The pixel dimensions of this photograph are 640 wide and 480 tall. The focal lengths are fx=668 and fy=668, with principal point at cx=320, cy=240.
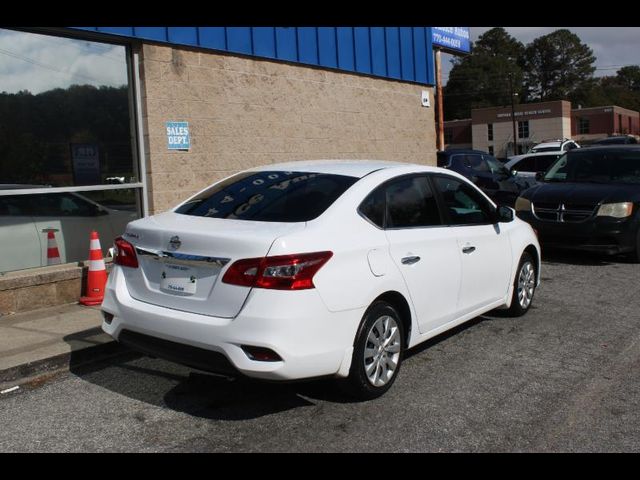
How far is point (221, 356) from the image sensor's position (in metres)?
3.99

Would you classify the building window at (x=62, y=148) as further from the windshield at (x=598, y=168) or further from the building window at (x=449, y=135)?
the building window at (x=449, y=135)

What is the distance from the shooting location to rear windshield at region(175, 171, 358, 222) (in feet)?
14.8

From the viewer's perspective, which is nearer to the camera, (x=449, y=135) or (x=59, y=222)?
(x=59, y=222)

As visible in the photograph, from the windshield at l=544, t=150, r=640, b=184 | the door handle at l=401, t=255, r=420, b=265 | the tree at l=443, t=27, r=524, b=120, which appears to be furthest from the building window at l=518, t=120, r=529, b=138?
the door handle at l=401, t=255, r=420, b=265

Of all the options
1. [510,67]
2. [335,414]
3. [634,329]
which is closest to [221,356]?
[335,414]

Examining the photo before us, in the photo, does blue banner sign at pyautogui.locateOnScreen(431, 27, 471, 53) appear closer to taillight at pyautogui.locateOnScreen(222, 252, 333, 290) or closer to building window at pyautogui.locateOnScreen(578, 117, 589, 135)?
taillight at pyautogui.locateOnScreen(222, 252, 333, 290)

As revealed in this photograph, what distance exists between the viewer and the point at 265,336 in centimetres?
387

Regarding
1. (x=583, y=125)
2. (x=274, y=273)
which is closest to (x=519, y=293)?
(x=274, y=273)

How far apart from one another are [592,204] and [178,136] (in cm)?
597

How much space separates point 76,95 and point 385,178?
190 inches

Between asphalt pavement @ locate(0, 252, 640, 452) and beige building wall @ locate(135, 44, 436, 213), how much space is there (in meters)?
3.90

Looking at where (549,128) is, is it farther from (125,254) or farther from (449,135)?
(125,254)

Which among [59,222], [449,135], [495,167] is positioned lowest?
[59,222]
